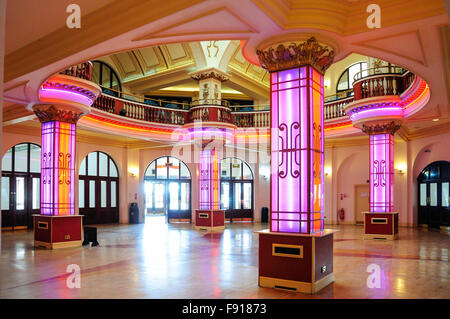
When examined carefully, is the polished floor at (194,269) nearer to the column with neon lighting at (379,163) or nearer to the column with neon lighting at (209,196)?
the column with neon lighting at (379,163)

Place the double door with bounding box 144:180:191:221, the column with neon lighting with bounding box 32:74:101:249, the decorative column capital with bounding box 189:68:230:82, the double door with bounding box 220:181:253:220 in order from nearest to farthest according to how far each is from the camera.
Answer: the column with neon lighting with bounding box 32:74:101:249 < the decorative column capital with bounding box 189:68:230:82 < the double door with bounding box 144:180:191:221 < the double door with bounding box 220:181:253:220

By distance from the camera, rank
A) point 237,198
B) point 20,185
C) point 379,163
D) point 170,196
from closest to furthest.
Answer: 1. point 379,163
2. point 20,185
3. point 170,196
4. point 237,198

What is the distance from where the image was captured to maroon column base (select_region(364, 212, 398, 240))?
457 inches

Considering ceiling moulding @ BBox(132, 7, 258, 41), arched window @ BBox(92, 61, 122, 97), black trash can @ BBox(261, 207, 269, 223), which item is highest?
arched window @ BBox(92, 61, 122, 97)

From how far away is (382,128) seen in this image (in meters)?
11.7

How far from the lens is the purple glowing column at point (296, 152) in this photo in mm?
5684

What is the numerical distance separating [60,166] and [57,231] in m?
1.63

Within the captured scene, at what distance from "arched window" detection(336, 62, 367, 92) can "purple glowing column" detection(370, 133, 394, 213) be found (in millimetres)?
6416

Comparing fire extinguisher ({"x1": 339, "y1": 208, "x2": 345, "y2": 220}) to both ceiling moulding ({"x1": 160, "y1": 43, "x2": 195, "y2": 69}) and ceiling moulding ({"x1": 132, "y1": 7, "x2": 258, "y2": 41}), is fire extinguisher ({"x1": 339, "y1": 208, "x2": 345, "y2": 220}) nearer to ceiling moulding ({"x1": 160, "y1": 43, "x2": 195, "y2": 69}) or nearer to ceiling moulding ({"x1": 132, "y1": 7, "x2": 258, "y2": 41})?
ceiling moulding ({"x1": 160, "y1": 43, "x2": 195, "y2": 69})

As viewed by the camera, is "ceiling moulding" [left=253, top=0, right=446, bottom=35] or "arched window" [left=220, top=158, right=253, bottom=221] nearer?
"ceiling moulding" [left=253, top=0, right=446, bottom=35]

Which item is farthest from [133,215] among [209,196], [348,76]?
[348,76]

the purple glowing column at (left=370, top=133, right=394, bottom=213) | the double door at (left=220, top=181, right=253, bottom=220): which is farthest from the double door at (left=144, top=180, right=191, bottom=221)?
the purple glowing column at (left=370, top=133, right=394, bottom=213)

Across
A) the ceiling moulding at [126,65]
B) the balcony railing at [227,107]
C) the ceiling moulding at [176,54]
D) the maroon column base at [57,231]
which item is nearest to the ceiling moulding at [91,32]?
the maroon column base at [57,231]

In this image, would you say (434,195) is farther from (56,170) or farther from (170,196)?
(56,170)
